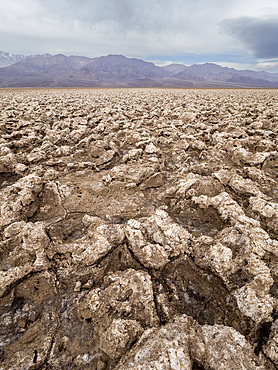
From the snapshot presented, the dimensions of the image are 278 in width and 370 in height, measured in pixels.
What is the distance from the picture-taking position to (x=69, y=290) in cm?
171

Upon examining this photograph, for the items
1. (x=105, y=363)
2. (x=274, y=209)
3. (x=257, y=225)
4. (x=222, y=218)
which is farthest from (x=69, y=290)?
(x=274, y=209)

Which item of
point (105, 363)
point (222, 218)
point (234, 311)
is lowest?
point (105, 363)

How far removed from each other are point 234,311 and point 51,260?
1.67m

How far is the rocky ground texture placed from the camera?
1.30 metres

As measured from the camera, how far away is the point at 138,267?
1.88 m

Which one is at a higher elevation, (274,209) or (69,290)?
(274,209)

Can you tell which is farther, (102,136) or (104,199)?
(102,136)

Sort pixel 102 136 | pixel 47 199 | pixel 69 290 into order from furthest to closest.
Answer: pixel 102 136 → pixel 47 199 → pixel 69 290

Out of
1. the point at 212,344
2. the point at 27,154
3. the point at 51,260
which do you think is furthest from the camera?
the point at 27,154

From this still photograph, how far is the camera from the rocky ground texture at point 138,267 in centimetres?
130

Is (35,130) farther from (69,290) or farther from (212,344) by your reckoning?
(212,344)

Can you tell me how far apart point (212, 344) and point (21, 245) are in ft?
6.14

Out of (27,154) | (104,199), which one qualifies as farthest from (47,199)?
(27,154)

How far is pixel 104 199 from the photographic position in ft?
9.36
